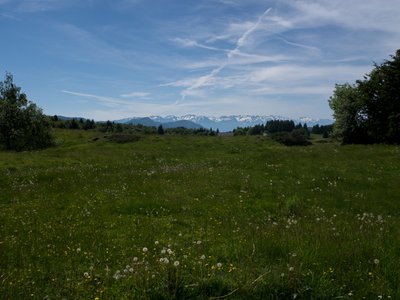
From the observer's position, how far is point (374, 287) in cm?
673

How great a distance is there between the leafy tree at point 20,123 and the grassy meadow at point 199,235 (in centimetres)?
4933

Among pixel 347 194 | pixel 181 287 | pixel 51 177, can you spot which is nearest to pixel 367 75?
pixel 347 194

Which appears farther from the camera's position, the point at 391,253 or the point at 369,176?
the point at 369,176

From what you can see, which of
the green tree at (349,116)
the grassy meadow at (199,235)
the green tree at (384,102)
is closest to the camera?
the grassy meadow at (199,235)

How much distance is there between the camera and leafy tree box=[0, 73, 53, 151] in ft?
227

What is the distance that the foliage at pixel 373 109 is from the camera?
50.7 meters

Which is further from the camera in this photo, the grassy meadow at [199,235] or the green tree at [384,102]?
the green tree at [384,102]

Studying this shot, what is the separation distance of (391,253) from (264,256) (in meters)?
2.67

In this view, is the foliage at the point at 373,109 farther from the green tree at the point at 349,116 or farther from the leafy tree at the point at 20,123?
the leafy tree at the point at 20,123

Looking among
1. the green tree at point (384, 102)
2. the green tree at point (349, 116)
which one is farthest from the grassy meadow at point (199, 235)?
the green tree at point (349, 116)

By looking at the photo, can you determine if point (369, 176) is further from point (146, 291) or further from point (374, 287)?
point (146, 291)

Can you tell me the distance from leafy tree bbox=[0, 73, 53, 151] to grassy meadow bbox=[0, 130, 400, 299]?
49332mm

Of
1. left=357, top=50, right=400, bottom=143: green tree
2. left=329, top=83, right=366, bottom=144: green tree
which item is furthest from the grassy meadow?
left=329, top=83, right=366, bottom=144: green tree

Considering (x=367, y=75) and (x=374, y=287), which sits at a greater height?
(x=367, y=75)
